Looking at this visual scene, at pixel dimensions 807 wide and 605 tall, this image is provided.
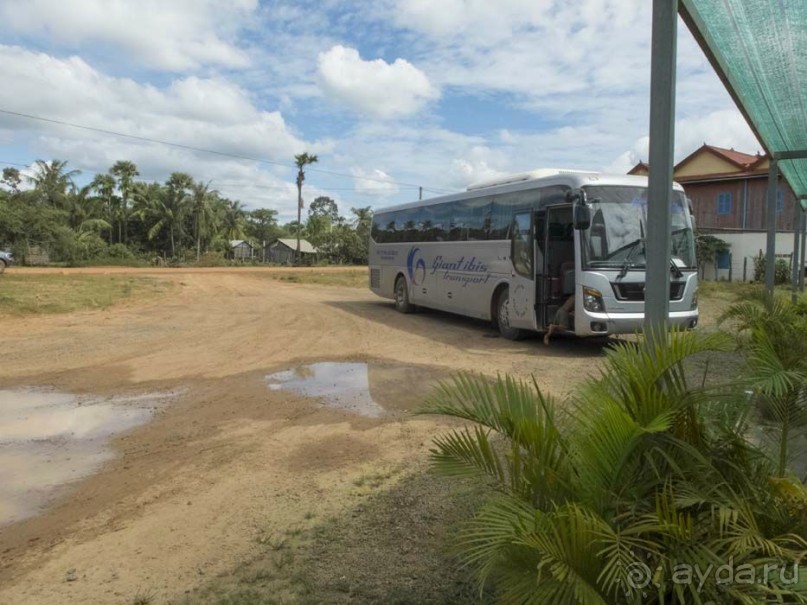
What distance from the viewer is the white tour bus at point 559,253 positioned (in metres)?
9.75

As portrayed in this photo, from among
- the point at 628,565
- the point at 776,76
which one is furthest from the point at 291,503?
the point at 776,76

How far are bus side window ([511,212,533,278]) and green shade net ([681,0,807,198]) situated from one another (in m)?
3.73

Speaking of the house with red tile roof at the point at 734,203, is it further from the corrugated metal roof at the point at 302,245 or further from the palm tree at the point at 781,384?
the corrugated metal roof at the point at 302,245

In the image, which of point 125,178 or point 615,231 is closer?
point 615,231

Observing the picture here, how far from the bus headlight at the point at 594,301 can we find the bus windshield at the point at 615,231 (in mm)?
386

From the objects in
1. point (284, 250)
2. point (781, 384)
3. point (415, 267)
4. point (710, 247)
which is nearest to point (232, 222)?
point (284, 250)

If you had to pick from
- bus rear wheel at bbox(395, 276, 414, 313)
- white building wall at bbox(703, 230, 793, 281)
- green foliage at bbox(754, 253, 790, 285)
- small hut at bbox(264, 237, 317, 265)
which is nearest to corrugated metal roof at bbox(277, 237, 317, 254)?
small hut at bbox(264, 237, 317, 265)

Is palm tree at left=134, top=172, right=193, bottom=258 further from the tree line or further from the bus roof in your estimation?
the bus roof

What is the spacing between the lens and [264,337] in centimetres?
1167

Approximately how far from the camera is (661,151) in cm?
399

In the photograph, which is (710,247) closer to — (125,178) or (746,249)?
(746,249)

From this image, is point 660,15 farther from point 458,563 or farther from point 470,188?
point 470,188

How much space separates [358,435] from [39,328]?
9484mm

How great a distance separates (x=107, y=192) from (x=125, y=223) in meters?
3.16
